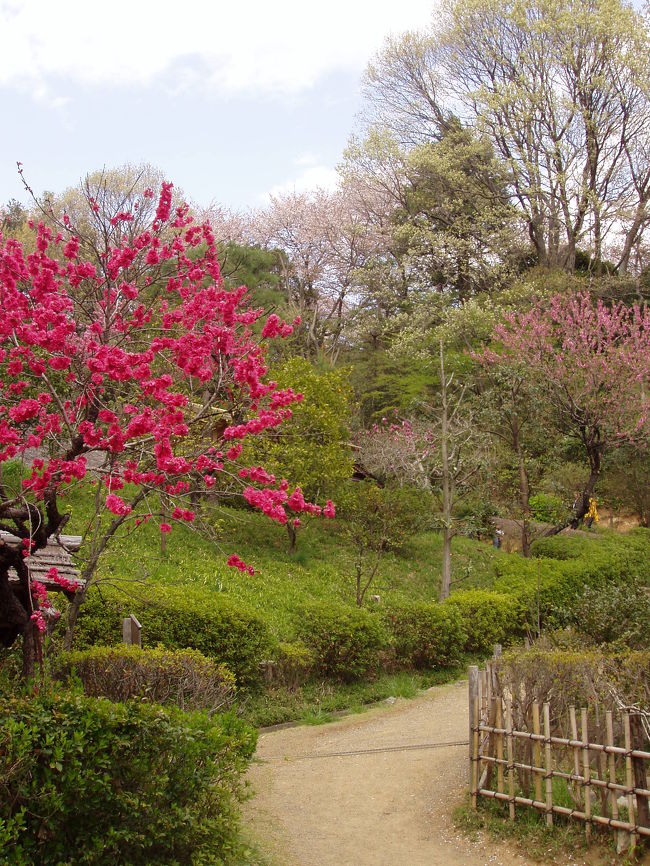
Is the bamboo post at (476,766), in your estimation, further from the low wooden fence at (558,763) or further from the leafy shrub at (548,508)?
the leafy shrub at (548,508)

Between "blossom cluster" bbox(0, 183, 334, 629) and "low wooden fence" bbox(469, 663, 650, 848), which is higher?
"blossom cluster" bbox(0, 183, 334, 629)

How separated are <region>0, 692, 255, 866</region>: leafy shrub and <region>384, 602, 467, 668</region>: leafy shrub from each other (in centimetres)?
647

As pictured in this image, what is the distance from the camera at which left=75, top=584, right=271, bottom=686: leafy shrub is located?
28.6 ft

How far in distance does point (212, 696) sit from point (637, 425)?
489 inches

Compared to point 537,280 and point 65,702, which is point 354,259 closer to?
point 537,280

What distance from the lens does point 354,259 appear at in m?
31.1

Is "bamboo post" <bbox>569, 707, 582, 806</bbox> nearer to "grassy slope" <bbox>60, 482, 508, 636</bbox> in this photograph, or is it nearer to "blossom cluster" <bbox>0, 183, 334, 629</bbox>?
"blossom cluster" <bbox>0, 183, 334, 629</bbox>

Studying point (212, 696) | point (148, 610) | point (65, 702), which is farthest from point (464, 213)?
point (65, 702)

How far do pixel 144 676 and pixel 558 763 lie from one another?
3400 millimetres

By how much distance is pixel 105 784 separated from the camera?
13.8ft

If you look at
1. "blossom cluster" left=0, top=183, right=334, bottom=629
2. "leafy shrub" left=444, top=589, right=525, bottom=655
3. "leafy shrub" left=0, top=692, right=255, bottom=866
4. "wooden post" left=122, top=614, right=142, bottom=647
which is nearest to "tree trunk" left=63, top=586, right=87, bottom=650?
"blossom cluster" left=0, top=183, right=334, bottom=629

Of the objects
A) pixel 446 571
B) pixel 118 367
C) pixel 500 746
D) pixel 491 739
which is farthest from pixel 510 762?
pixel 446 571

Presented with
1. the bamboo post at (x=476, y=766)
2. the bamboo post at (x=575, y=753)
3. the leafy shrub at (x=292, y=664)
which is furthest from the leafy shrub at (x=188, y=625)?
the bamboo post at (x=575, y=753)

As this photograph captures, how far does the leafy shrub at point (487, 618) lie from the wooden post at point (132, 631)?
5.70 m
